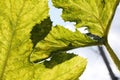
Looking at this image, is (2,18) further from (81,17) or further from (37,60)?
(81,17)

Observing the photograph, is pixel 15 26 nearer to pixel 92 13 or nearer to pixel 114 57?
pixel 114 57

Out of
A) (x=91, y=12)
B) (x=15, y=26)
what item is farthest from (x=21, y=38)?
(x=91, y=12)

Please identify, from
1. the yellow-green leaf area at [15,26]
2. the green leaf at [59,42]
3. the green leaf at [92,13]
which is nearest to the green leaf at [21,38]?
the yellow-green leaf area at [15,26]

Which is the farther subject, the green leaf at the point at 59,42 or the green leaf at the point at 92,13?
the green leaf at the point at 92,13

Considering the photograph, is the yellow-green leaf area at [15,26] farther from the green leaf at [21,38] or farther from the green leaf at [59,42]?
the green leaf at [59,42]

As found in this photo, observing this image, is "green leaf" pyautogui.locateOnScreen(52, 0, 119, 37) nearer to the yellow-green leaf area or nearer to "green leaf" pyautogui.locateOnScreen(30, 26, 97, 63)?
"green leaf" pyautogui.locateOnScreen(30, 26, 97, 63)

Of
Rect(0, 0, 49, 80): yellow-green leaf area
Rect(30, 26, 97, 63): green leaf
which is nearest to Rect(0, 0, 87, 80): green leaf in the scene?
Rect(0, 0, 49, 80): yellow-green leaf area

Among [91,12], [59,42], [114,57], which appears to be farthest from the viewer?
[91,12]
